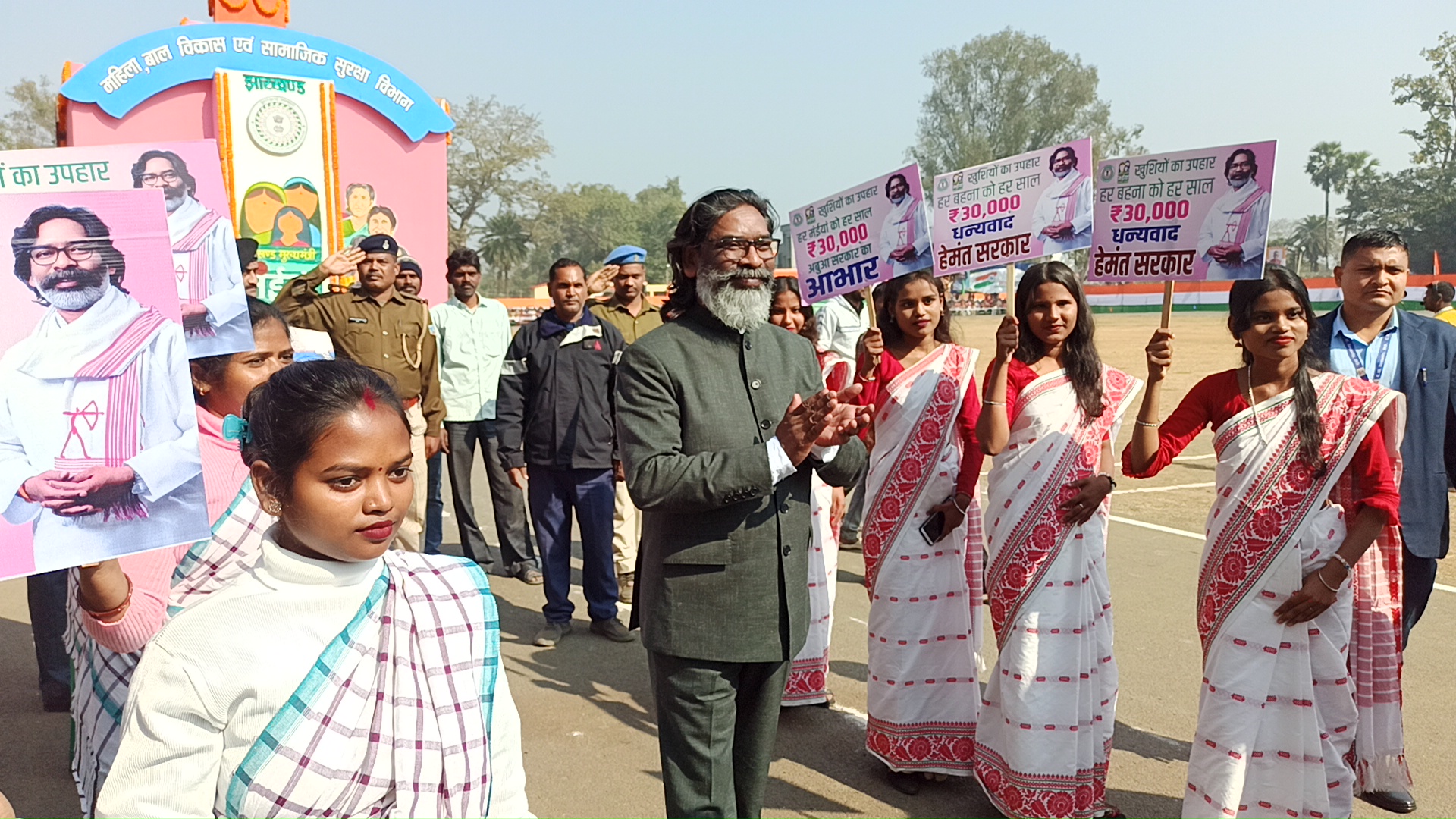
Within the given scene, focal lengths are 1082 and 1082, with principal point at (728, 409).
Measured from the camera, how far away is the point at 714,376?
2756 mm

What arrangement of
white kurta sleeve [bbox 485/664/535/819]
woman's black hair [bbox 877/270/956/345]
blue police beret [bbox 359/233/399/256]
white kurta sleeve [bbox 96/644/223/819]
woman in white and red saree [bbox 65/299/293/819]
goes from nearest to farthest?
white kurta sleeve [bbox 96/644/223/819] < white kurta sleeve [bbox 485/664/535/819] < woman in white and red saree [bbox 65/299/293/819] < woman's black hair [bbox 877/270/956/345] < blue police beret [bbox 359/233/399/256]

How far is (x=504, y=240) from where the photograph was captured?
54.2 meters

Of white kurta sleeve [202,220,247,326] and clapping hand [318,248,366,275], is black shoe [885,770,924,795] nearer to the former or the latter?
white kurta sleeve [202,220,247,326]

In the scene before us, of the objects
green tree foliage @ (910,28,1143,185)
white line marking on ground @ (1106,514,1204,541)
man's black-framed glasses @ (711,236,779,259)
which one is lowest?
white line marking on ground @ (1106,514,1204,541)

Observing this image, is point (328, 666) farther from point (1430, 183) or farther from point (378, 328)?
point (1430, 183)

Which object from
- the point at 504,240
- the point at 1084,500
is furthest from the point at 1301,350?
the point at 504,240

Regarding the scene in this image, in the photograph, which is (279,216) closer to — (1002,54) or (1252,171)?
(1252,171)

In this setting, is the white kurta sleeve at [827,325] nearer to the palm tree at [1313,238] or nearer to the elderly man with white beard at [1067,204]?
the elderly man with white beard at [1067,204]

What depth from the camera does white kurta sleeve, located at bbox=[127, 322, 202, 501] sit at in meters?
2.14

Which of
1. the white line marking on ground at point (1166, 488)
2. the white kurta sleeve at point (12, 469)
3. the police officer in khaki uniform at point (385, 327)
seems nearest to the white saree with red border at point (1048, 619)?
the white kurta sleeve at point (12, 469)

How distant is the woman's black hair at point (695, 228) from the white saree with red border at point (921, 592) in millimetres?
1462

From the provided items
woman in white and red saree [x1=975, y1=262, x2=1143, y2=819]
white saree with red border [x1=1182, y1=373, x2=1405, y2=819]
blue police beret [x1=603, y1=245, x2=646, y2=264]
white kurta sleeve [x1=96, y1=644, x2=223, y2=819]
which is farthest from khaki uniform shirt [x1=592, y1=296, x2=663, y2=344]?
white kurta sleeve [x1=96, y1=644, x2=223, y2=819]

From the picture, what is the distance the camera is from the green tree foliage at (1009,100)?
64.1m

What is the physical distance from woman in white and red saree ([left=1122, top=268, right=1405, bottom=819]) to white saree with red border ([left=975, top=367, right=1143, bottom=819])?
0.30 metres
